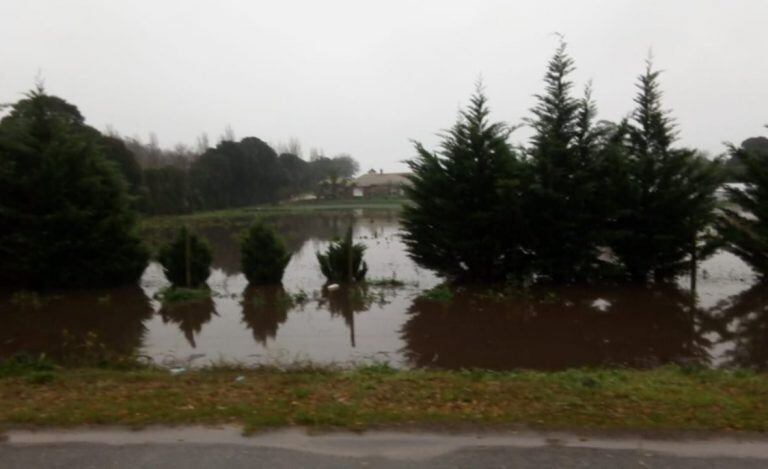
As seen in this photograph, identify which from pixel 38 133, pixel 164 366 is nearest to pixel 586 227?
pixel 164 366

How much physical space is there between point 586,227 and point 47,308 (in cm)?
1301

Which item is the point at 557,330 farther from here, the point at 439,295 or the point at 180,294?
the point at 180,294

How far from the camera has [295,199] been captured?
75.4 metres

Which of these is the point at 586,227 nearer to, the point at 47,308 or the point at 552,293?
the point at 552,293

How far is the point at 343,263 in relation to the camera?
53.9 feet

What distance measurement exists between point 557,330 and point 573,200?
198 inches

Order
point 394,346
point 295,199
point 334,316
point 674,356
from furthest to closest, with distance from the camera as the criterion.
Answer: point 295,199
point 334,316
point 394,346
point 674,356

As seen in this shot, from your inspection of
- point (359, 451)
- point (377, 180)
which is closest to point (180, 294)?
point (359, 451)

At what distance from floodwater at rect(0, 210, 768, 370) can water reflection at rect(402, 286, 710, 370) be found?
2cm

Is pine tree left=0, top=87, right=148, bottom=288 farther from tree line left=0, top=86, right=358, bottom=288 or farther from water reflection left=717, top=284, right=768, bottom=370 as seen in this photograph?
water reflection left=717, top=284, right=768, bottom=370

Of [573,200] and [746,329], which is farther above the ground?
[573,200]

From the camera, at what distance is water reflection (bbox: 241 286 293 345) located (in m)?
11.8

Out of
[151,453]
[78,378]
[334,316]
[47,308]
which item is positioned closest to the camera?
[151,453]

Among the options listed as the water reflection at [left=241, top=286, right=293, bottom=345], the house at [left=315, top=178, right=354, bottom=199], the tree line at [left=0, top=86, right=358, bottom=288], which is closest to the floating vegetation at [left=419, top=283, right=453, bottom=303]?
the water reflection at [left=241, top=286, right=293, bottom=345]
